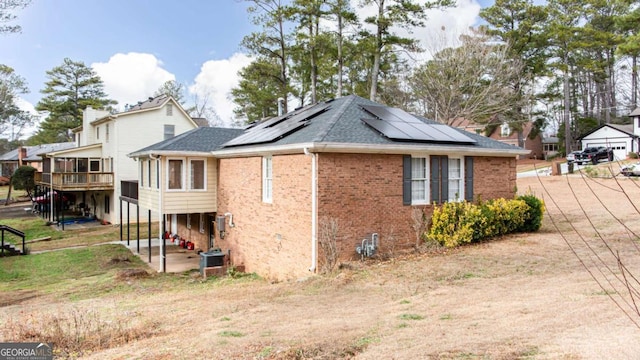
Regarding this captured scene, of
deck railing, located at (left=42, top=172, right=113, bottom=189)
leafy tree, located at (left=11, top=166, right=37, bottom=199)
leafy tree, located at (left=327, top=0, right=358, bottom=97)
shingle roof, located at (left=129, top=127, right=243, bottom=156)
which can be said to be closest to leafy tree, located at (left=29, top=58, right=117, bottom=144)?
leafy tree, located at (left=11, top=166, right=37, bottom=199)

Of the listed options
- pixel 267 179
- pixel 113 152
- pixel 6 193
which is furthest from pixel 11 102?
pixel 267 179

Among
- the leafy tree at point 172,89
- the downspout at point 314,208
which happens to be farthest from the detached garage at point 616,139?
the leafy tree at point 172,89

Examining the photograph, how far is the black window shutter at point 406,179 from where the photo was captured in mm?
12039

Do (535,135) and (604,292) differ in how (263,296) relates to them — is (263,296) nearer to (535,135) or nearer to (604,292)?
(604,292)

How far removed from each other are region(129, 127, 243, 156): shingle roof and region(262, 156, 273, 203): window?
397cm

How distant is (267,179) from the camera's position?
13312 millimetres

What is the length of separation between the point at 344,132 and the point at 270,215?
3.57 m

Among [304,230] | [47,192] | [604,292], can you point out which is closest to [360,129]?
[304,230]

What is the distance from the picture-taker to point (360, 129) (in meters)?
12.1

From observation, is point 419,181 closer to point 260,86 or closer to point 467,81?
point 467,81

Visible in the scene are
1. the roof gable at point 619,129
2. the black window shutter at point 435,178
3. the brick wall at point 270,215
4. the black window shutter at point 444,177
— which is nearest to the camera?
the brick wall at point 270,215

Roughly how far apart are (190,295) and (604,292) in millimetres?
8659

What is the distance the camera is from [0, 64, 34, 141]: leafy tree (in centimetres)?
4597

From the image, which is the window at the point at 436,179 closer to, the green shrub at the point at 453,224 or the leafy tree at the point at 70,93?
the green shrub at the point at 453,224
